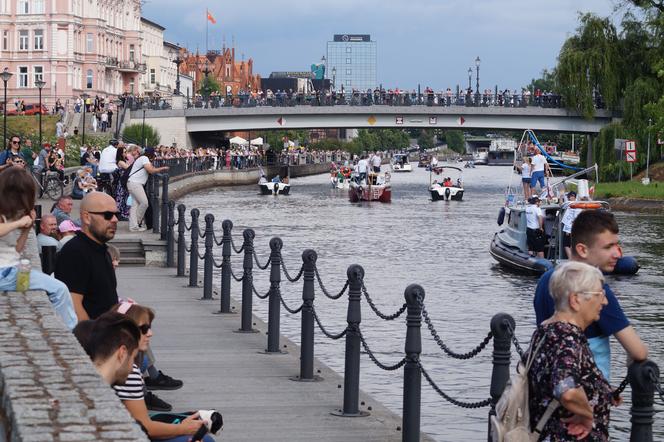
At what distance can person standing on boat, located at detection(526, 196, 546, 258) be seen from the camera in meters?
29.9

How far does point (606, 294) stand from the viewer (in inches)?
265

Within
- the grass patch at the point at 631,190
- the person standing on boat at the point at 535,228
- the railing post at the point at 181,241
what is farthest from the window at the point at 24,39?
the railing post at the point at 181,241

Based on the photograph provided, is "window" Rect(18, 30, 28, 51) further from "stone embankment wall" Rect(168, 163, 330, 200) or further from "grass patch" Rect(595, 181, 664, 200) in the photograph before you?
"grass patch" Rect(595, 181, 664, 200)

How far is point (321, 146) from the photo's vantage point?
618 ft

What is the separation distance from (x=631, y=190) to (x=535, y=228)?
30.9 meters

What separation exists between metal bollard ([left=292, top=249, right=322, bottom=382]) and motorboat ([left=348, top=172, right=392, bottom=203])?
180ft

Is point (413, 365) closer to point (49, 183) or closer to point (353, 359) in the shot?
point (353, 359)

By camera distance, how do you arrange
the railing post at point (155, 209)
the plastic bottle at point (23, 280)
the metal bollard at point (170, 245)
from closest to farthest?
the plastic bottle at point (23, 280) → the metal bollard at point (170, 245) → the railing post at point (155, 209)

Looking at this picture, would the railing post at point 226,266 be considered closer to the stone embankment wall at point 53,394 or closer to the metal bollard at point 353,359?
the metal bollard at point 353,359

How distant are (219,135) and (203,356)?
317ft

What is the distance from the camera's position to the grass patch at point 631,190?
5812 cm

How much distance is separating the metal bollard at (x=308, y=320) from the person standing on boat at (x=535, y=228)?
57.0ft

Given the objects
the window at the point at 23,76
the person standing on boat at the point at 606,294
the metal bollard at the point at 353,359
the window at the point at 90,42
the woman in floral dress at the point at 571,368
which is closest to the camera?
the woman in floral dress at the point at 571,368

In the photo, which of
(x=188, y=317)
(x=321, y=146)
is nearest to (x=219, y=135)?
(x=321, y=146)
